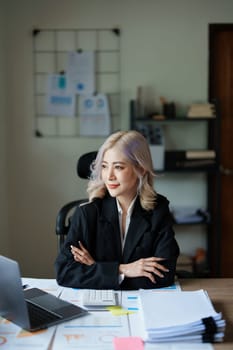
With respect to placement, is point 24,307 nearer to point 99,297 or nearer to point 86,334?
point 86,334

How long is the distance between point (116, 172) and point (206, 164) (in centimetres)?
178

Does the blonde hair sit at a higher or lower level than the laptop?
higher

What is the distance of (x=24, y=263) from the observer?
3670 millimetres

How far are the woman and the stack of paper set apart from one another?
0.20 metres

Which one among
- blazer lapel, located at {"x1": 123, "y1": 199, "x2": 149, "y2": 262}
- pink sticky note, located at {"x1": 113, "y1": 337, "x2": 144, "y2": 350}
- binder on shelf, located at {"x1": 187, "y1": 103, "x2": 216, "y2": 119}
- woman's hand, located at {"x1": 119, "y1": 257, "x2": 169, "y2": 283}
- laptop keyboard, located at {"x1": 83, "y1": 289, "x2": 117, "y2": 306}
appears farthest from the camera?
binder on shelf, located at {"x1": 187, "y1": 103, "x2": 216, "y2": 119}

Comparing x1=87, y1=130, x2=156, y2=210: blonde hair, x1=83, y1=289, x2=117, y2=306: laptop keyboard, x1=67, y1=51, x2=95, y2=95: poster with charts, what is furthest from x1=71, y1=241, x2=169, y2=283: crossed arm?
x1=67, y1=51, x2=95, y2=95: poster with charts

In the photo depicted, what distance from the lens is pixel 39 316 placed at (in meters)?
1.45

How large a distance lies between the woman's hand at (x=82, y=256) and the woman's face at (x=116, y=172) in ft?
0.80

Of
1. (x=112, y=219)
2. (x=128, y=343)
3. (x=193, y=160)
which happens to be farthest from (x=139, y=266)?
(x=193, y=160)

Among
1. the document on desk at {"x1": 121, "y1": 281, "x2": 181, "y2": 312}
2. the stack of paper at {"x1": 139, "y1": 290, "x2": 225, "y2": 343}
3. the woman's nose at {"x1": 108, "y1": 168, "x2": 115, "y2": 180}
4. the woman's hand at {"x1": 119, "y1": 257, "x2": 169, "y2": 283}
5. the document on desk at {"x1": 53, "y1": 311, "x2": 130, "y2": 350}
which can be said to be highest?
the woman's nose at {"x1": 108, "y1": 168, "x2": 115, "y2": 180}

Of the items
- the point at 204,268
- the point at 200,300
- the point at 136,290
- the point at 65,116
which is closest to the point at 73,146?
the point at 65,116

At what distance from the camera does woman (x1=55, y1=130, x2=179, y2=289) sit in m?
1.74

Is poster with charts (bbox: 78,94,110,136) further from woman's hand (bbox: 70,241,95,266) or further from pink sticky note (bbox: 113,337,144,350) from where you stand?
pink sticky note (bbox: 113,337,144,350)

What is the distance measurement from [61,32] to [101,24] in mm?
300
